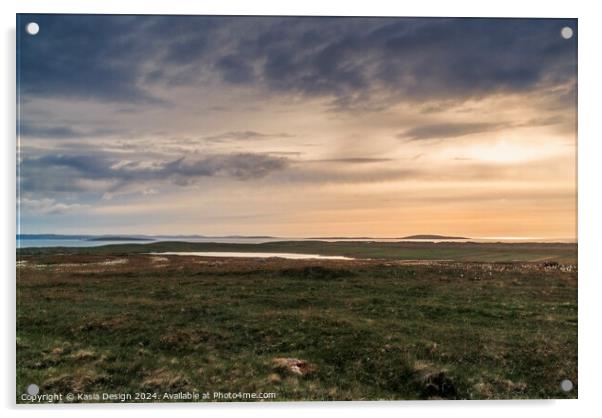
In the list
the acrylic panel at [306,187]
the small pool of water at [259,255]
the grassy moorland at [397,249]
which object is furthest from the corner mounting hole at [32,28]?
the small pool of water at [259,255]

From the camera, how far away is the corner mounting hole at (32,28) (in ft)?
37.8

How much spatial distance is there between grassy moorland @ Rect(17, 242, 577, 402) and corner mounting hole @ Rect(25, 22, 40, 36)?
570 cm

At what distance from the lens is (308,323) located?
12117mm

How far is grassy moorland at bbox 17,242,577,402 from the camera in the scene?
36.7 ft

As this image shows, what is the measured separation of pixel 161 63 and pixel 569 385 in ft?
45.1

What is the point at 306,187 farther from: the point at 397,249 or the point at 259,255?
the point at 397,249

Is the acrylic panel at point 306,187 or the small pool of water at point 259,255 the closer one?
the acrylic panel at point 306,187

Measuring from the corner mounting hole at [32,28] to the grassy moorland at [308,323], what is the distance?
5.70m

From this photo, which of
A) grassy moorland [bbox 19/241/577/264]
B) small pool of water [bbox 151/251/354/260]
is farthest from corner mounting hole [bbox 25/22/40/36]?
small pool of water [bbox 151/251/354/260]

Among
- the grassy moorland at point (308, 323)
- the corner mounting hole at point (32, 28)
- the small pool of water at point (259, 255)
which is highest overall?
the corner mounting hole at point (32, 28)

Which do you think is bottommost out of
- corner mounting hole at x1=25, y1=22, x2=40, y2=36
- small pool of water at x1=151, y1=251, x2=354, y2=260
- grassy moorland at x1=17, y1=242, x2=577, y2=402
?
grassy moorland at x1=17, y1=242, x2=577, y2=402

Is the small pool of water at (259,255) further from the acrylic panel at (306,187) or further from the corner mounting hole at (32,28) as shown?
the corner mounting hole at (32,28)

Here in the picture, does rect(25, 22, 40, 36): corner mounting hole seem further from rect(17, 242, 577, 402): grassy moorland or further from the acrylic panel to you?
rect(17, 242, 577, 402): grassy moorland

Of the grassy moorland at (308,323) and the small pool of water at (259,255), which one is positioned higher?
the small pool of water at (259,255)
